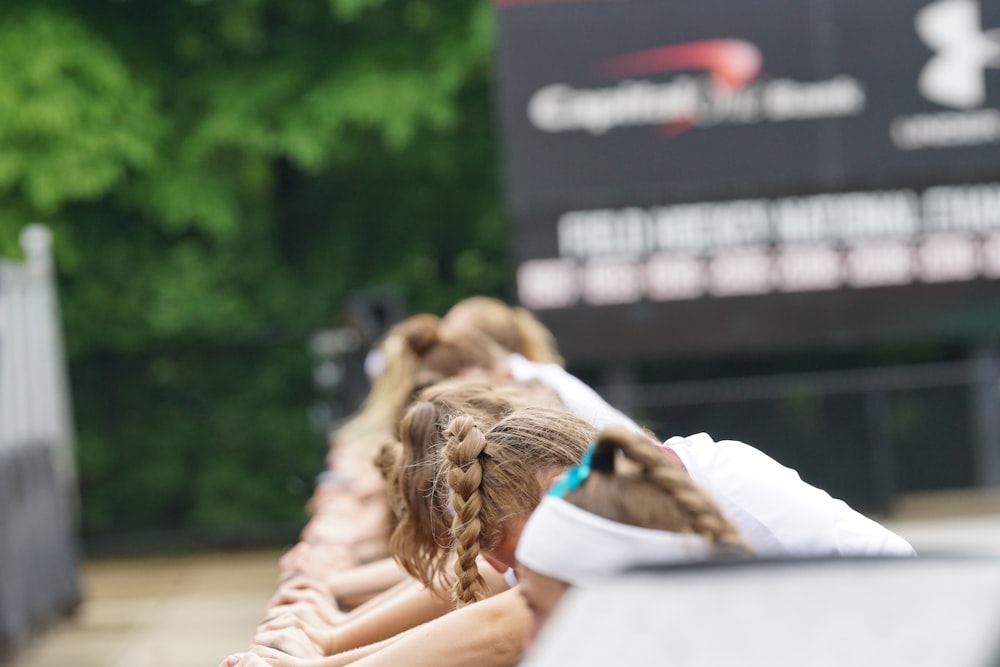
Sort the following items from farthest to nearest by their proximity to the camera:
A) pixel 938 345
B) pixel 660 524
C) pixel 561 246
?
pixel 938 345, pixel 561 246, pixel 660 524

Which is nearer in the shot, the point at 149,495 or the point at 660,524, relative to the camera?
the point at 660,524

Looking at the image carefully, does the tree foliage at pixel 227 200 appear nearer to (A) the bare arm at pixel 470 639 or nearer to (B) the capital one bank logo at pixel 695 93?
(B) the capital one bank logo at pixel 695 93

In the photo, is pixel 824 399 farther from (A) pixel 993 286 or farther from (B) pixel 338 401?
(B) pixel 338 401

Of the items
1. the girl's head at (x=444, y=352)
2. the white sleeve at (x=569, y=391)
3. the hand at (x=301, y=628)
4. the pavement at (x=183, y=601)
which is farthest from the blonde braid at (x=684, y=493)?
the pavement at (x=183, y=601)

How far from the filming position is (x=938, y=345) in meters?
12.7

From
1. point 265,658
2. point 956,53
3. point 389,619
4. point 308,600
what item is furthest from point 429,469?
point 956,53

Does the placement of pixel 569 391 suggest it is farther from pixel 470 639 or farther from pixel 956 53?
pixel 956 53

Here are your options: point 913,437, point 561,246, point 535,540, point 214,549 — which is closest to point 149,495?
point 214,549

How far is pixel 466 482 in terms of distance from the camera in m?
2.71

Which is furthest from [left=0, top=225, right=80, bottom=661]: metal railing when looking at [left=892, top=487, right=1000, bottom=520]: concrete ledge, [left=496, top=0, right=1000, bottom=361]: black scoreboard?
[left=892, top=487, right=1000, bottom=520]: concrete ledge

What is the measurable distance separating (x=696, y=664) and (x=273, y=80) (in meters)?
11.0

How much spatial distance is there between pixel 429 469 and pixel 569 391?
56.9 inches

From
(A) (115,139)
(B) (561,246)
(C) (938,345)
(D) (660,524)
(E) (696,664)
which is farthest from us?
(C) (938,345)

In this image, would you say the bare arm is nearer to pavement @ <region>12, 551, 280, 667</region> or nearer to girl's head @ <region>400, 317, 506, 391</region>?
girl's head @ <region>400, 317, 506, 391</region>
